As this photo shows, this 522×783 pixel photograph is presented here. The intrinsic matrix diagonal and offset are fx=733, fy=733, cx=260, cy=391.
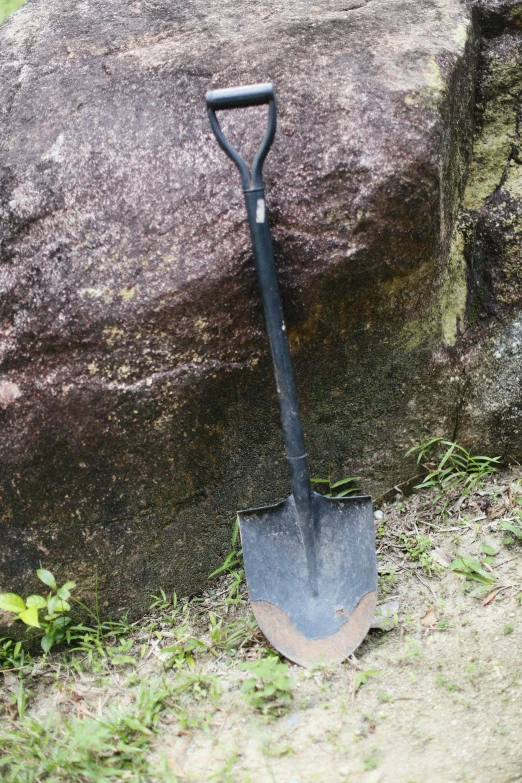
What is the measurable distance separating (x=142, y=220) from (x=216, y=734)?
1.28 metres

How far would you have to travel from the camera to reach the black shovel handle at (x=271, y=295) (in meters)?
1.75

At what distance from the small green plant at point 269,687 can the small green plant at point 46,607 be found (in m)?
0.53

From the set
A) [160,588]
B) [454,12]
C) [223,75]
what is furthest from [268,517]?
[454,12]

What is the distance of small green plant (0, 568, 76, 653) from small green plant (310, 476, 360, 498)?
2.55 ft

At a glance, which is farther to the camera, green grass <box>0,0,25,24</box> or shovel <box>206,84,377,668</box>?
green grass <box>0,0,25,24</box>

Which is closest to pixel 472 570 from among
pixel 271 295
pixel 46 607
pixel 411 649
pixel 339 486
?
pixel 411 649

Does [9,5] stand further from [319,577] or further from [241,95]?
[319,577]

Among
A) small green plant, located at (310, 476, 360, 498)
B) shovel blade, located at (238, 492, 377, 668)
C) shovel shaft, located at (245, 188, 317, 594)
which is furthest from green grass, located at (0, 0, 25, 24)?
shovel blade, located at (238, 492, 377, 668)

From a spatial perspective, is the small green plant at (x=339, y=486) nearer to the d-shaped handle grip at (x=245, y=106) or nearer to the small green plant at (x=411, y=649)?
the small green plant at (x=411, y=649)

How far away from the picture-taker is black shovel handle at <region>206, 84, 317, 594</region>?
175 cm

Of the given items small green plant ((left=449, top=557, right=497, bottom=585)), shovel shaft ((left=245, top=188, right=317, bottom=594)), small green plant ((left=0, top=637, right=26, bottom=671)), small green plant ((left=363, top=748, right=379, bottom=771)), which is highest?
shovel shaft ((left=245, top=188, right=317, bottom=594))

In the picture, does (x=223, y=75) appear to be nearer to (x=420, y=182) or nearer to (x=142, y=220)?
(x=142, y=220)

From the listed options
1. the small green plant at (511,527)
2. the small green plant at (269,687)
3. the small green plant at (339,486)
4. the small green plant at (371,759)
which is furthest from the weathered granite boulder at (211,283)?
the small green plant at (371,759)

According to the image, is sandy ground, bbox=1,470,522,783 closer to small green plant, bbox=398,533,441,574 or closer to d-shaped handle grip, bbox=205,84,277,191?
small green plant, bbox=398,533,441,574
